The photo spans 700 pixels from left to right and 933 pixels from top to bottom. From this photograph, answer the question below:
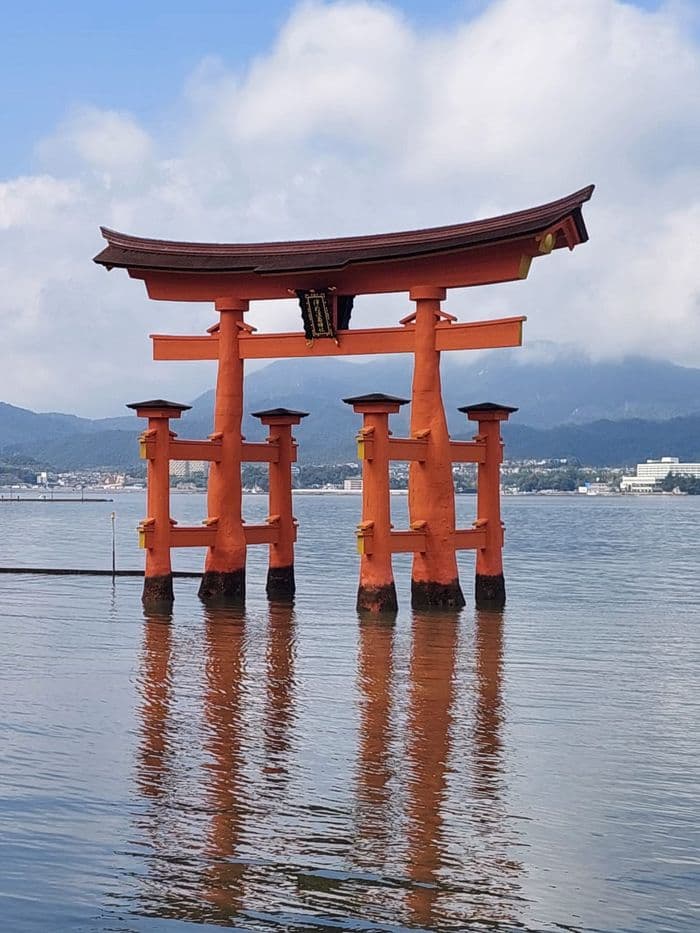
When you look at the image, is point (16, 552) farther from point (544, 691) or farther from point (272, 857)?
point (272, 857)

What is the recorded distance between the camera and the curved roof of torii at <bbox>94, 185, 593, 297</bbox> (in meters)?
23.2

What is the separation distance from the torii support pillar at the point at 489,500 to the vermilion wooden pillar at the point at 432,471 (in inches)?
66.6

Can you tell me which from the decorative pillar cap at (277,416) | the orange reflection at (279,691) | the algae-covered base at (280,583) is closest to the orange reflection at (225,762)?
the orange reflection at (279,691)

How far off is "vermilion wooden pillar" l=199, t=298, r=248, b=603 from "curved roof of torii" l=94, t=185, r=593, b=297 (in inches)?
40.4

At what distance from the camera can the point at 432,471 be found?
977 inches

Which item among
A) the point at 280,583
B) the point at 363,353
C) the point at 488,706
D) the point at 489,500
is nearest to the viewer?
the point at 488,706

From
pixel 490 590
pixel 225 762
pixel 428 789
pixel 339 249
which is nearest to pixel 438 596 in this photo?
pixel 490 590

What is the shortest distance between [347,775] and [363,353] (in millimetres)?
14500

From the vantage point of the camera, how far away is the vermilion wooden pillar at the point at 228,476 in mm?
26656

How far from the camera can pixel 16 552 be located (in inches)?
2154

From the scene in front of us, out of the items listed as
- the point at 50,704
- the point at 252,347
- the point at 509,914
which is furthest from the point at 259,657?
the point at 509,914

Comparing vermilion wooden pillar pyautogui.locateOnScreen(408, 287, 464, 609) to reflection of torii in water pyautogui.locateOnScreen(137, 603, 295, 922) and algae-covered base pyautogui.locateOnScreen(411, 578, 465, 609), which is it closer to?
algae-covered base pyautogui.locateOnScreen(411, 578, 465, 609)

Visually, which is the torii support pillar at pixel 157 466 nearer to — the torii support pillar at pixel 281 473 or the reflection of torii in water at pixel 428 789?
the torii support pillar at pixel 281 473

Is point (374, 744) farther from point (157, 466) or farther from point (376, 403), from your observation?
point (157, 466)
